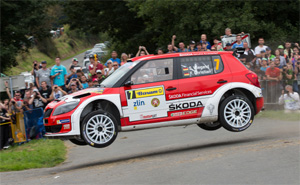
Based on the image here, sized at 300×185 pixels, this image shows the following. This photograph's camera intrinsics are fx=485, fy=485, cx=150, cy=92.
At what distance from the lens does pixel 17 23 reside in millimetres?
32219

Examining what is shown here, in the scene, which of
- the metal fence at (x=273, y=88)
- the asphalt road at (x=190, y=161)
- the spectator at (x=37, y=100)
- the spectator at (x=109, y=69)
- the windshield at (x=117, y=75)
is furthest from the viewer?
the metal fence at (x=273, y=88)

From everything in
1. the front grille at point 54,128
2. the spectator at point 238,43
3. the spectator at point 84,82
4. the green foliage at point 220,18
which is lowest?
the front grille at point 54,128

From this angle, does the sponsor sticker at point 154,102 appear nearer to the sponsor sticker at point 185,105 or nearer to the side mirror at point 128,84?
the sponsor sticker at point 185,105

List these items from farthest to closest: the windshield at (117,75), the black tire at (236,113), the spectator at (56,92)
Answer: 1. the spectator at (56,92)
2. the black tire at (236,113)
3. the windshield at (117,75)

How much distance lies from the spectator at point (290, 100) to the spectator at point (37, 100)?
815 cm

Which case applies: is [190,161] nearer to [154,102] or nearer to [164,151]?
[154,102]

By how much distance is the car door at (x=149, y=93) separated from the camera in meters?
10.8

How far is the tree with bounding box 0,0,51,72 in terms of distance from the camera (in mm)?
31016

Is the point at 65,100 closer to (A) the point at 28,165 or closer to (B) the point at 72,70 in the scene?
(A) the point at 28,165

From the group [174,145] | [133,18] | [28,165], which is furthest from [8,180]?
[133,18]

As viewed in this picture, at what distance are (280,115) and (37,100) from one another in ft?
26.8

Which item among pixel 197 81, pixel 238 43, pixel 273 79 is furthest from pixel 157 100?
pixel 273 79

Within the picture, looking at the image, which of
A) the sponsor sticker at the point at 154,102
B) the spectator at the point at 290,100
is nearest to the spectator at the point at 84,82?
the sponsor sticker at the point at 154,102

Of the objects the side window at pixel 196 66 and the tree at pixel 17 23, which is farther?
the tree at pixel 17 23
